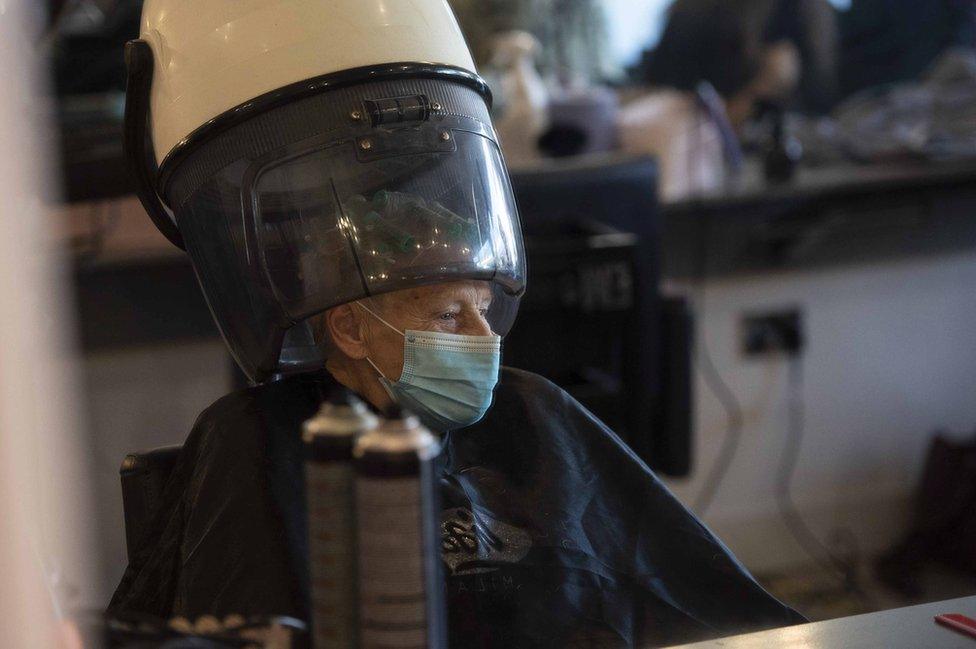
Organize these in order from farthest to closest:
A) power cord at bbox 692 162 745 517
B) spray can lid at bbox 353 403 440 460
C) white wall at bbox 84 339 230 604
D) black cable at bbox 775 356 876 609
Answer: black cable at bbox 775 356 876 609 < power cord at bbox 692 162 745 517 < white wall at bbox 84 339 230 604 < spray can lid at bbox 353 403 440 460

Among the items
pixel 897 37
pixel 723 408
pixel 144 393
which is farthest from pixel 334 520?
pixel 897 37

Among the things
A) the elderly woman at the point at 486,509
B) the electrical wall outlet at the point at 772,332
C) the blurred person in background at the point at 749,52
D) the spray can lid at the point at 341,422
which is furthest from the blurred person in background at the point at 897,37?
the spray can lid at the point at 341,422

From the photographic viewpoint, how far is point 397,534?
2.60 feet

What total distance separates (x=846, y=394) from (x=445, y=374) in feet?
8.10

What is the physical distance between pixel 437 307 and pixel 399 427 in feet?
1.70

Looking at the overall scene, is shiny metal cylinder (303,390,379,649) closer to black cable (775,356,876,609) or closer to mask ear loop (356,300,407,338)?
mask ear loop (356,300,407,338)

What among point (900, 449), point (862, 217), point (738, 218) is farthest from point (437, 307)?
point (900, 449)

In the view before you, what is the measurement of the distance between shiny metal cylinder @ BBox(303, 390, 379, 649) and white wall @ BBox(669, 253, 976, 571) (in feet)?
8.40

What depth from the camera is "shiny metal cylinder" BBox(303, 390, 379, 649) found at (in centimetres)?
82

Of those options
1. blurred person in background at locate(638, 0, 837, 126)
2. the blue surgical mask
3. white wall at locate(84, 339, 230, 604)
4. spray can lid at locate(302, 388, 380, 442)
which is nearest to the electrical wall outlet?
blurred person in background at locate(638, 0, 837, 126)

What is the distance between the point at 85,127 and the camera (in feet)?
8.67

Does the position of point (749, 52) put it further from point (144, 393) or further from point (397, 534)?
point (397, 534)

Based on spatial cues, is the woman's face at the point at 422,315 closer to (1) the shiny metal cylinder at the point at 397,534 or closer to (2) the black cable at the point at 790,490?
(1) the shiny metal cylinder at the point at 397,534

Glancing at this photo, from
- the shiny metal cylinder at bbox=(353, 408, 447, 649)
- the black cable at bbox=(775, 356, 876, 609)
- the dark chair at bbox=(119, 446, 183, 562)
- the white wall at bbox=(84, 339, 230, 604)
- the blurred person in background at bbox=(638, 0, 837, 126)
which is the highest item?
the blurred person in background at bbox=(638, 0, 837, 126)
